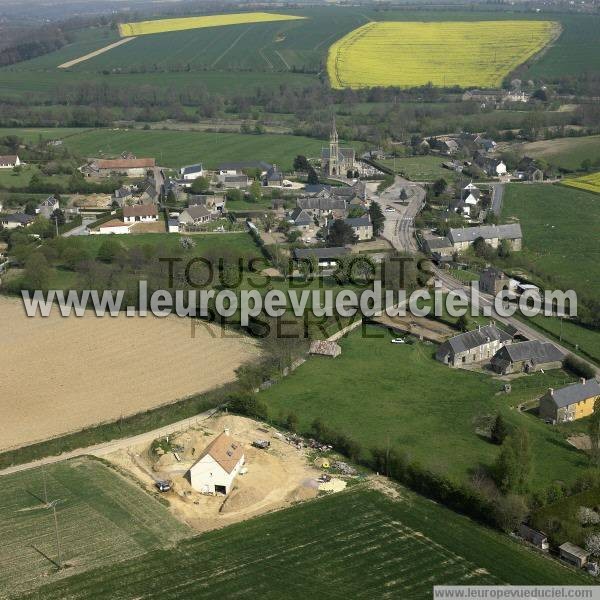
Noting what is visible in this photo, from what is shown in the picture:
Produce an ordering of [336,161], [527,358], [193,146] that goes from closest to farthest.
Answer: [527,358] → [336,161] → [193,146]

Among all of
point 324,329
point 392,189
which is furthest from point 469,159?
point 324,329

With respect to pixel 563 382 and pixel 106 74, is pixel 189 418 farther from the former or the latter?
pixel 106 74

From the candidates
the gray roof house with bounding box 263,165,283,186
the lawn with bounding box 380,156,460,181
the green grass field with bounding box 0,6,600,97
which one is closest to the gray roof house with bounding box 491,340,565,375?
the gray roof house with bounding box 263,165,283,186

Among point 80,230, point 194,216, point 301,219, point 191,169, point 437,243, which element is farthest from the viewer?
point 191,169

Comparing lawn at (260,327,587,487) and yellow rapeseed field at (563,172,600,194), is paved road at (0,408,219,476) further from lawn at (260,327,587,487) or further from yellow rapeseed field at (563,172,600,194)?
yellow rapeseed field at (563,172,600,194)

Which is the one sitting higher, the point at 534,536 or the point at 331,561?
the point at 331,561

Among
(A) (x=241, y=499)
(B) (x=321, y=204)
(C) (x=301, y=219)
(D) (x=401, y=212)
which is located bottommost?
(A) (x=241, y=499)

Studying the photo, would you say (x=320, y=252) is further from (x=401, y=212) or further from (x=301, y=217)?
(x=401, y=212)

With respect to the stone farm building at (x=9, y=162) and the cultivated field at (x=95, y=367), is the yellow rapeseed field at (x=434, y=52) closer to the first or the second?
the stone farm building at (x=9, y=162)

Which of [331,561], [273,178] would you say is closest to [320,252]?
[273,178]
